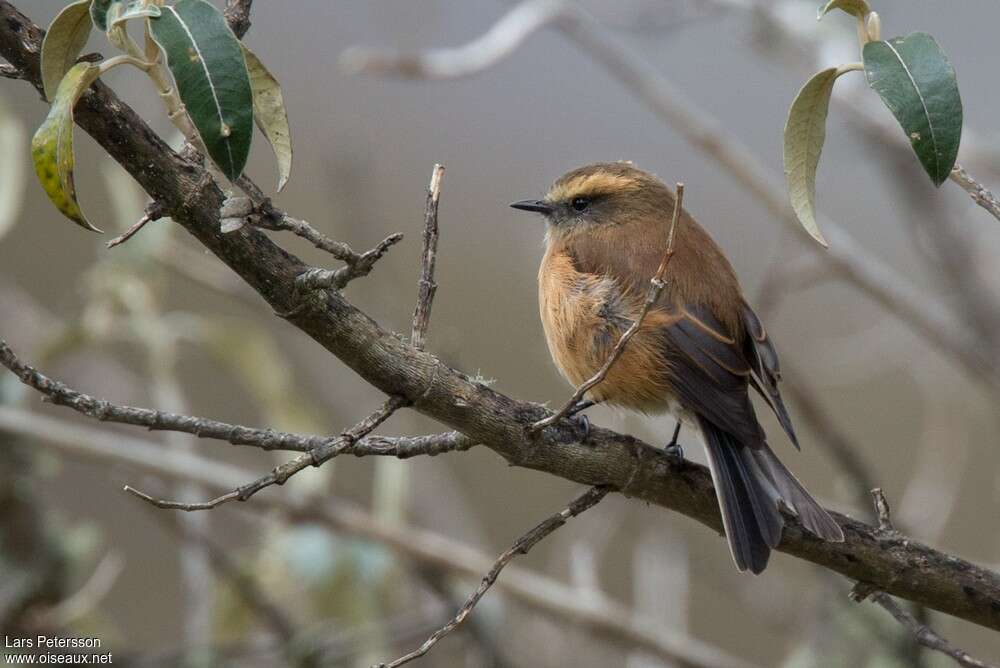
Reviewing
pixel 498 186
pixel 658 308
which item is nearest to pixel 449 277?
pixel 498 186

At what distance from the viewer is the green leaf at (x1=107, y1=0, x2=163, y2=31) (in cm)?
153

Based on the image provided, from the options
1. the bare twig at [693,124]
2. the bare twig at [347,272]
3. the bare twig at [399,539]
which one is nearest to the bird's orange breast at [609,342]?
the bare twig at [399,539]

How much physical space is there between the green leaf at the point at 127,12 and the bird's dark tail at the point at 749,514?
5.08 feet

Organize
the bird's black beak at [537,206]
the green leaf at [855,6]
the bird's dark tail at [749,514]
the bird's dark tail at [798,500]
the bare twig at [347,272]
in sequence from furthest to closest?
the bird's black beak at [537,206] < the bird's dark tail at [749,514] < the bird's dark tail at [798,500] < the green leaf at [855,6] < the bare twig at [347,272]

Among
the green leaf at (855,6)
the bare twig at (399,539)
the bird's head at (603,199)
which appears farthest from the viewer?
the bird's head at (603,199)

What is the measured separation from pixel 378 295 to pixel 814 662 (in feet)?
7.97

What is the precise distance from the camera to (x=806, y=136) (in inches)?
78.1

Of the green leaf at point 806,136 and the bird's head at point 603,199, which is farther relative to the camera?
the bird's head at point 603,199

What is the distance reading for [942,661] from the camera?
3934mm

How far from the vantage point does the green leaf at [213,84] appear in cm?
153

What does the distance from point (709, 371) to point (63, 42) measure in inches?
76.5

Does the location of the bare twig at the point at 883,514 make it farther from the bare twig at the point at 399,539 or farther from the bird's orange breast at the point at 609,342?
the bare twig at the point at 399,539

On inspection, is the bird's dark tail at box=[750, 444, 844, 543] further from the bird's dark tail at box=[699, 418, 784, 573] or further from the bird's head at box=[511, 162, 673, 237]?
the bird's head at box=[511, 162, 673, 237]

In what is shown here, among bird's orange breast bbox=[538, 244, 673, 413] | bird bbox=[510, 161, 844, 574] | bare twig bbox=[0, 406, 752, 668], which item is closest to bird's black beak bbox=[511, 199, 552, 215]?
bird bbox=[510, 161, 844, 574]
